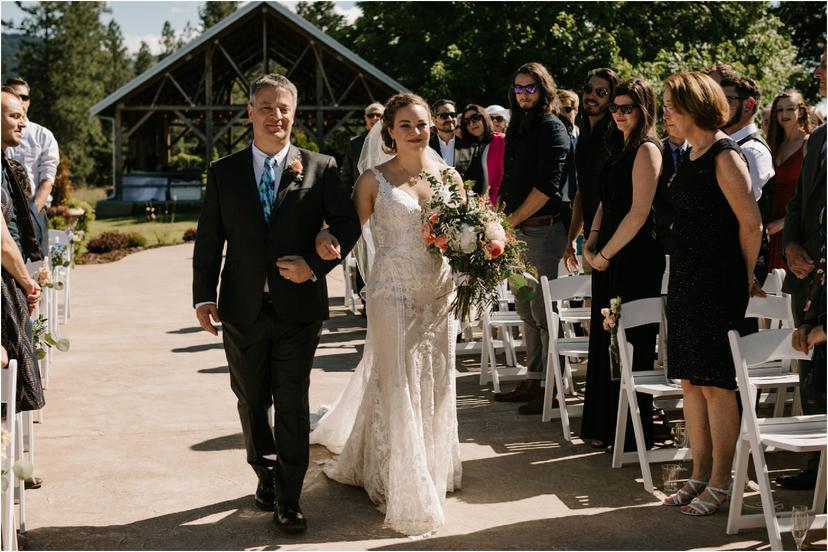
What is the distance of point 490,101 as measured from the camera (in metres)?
32.0

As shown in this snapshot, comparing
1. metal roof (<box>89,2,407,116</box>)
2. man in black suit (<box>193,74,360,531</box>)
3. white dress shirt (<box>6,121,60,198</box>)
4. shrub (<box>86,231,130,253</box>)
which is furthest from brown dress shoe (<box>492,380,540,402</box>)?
metal roof (<box>89,2,407,116</box>)

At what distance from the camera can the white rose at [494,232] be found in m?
5.48

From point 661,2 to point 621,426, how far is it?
99.8 feet

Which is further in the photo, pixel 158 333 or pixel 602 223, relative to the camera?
→ pixel 158 333

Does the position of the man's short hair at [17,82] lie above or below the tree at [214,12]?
below

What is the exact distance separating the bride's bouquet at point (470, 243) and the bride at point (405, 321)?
130 mm

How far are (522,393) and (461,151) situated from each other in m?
3.42

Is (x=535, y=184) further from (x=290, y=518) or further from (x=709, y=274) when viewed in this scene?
(x=290, y=518)

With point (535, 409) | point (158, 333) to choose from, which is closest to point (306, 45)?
point (158, 333)

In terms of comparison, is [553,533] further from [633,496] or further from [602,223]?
[602,223]

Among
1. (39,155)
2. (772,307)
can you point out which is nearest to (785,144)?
(772,307)

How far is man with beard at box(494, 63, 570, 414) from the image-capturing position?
752cm

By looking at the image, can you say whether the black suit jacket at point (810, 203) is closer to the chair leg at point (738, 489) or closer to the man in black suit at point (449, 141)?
the chair leg at point (738, 489)

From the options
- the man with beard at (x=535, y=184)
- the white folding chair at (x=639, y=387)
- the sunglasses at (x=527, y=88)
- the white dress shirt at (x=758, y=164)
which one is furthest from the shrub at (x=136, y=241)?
the white folding chair at (x=639, y=387)
